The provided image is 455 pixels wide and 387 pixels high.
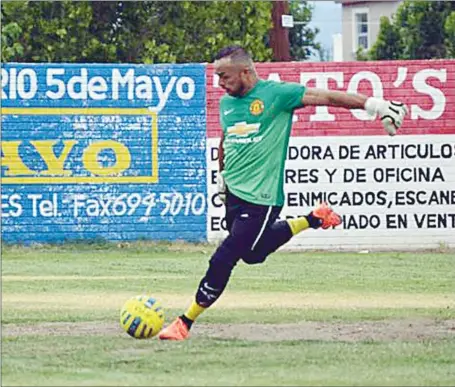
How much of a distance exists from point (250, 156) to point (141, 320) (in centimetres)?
144

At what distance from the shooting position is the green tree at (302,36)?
44.5 m

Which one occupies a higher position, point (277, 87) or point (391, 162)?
point (277, 87)

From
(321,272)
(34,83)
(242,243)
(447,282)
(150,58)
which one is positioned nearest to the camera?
(242,243)

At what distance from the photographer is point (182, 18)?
2739 centimetres

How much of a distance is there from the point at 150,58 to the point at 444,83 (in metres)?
7.57

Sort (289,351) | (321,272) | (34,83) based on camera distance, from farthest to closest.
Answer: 1. (34,83)
2. (321,272)
3. (289,351)

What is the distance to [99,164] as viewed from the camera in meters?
20.7

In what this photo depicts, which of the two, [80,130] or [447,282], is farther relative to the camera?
[80,130]

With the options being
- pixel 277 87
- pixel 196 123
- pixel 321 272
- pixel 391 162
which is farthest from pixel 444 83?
pixel 277 87

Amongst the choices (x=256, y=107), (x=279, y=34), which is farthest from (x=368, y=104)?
(x=279, y=34)

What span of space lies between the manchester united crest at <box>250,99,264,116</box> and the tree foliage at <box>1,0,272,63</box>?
15764 millimetres

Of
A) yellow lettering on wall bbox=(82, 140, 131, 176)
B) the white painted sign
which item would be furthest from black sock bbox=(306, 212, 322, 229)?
yellow lettering on wall bbox=(82, 140, 131, 176)

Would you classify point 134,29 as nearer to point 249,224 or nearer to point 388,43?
point 388,43

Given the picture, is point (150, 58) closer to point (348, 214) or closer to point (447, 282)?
point (348, 214)
